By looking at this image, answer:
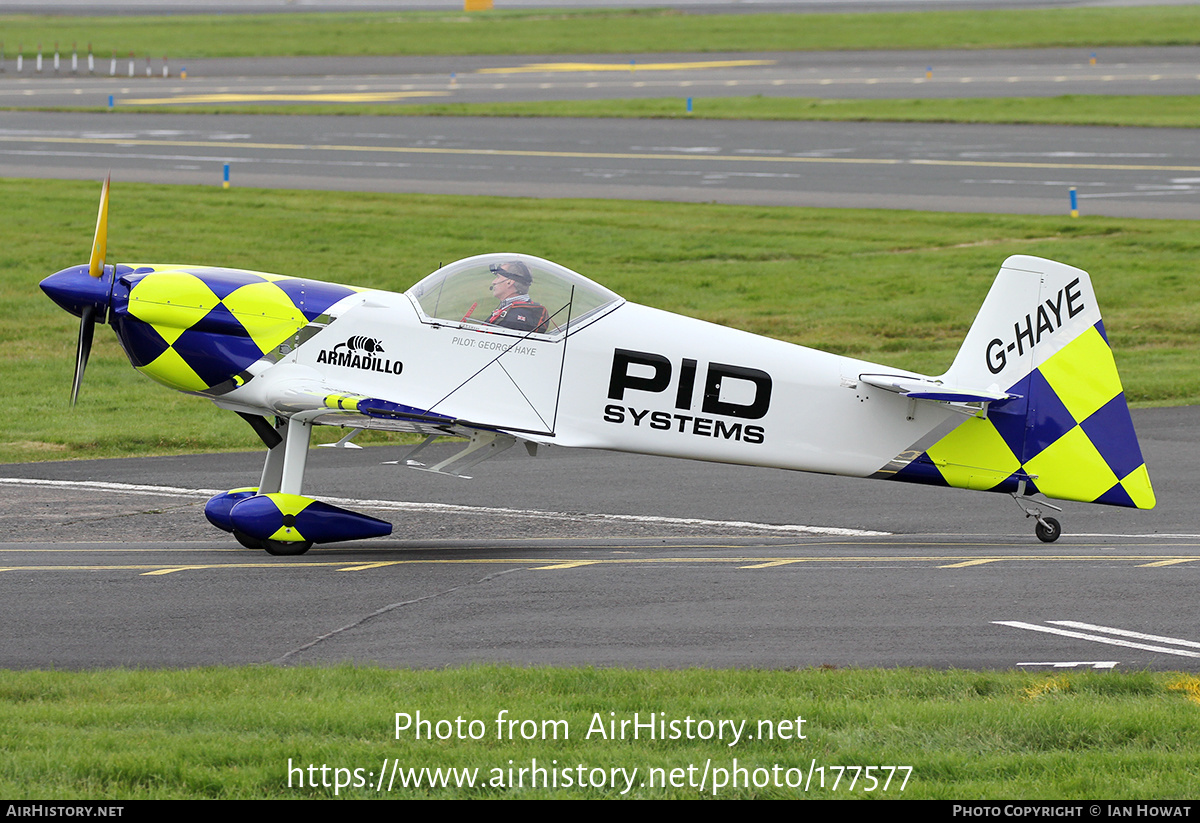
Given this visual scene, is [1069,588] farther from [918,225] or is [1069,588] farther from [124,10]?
[124,10]

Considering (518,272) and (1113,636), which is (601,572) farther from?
(1113,636)

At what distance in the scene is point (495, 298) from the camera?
44.2 feet

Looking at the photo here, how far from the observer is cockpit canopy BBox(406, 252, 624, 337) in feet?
43.9

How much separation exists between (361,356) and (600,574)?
3.15 meters

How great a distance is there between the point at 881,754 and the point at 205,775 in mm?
3518

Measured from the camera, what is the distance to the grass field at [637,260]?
23172mm

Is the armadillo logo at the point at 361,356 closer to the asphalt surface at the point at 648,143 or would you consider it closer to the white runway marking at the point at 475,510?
the white runway marking at the point at 475,510

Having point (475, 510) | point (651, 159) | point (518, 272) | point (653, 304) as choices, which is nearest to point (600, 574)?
point (518, 272)

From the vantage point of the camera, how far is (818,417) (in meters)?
13.5

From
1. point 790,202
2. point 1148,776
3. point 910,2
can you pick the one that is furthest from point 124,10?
Result: point 1148,776

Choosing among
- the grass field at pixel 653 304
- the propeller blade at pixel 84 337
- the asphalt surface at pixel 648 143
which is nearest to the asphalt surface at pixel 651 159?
the asphalt surface at pixel 648 143

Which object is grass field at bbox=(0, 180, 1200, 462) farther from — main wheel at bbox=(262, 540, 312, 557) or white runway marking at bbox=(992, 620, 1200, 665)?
white runway marking at bbox=(992, 620, 1200, 665)

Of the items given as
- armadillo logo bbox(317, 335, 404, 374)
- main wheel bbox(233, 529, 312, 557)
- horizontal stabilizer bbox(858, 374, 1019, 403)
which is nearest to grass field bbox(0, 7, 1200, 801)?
main wheel bbox(233, 529, 312, 557)

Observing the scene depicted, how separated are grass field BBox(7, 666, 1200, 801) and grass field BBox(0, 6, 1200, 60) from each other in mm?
63726
